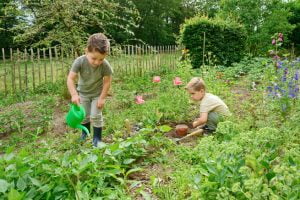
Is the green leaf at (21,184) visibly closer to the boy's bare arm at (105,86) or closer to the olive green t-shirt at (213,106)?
the boy's bare arm at (105,86)

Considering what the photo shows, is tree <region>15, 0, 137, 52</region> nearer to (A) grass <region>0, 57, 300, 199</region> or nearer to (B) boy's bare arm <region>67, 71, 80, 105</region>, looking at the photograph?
(B) boy's bare arm <region>67, 71, 80, 105</region>

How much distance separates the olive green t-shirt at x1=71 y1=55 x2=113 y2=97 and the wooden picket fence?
302cm

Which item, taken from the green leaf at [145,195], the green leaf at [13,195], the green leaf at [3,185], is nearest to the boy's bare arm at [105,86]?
the green leaf at [145,195]

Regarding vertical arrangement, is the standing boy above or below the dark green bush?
below

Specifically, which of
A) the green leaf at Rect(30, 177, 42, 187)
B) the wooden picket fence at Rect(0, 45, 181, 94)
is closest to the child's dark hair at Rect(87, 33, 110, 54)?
the green leaf at Rect(30, 177, 42, 187)

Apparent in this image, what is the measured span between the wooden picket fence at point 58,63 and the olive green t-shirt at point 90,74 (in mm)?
3023

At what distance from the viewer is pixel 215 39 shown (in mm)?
12094

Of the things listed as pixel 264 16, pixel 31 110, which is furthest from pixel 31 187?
pixel 264 16

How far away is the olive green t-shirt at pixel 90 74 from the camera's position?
361 cm

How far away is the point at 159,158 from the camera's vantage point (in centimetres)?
297

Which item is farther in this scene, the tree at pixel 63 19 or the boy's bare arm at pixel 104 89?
the tree at pixel 63 19

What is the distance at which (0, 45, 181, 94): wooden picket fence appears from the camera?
7770 mm

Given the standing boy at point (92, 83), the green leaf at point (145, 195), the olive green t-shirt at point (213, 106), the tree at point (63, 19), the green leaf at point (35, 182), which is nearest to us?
the green leaf at point (35, 182)

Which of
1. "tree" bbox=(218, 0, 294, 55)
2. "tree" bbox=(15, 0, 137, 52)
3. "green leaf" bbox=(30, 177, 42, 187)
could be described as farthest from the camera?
"tree" bbox=(218, 0, 294, 55)
